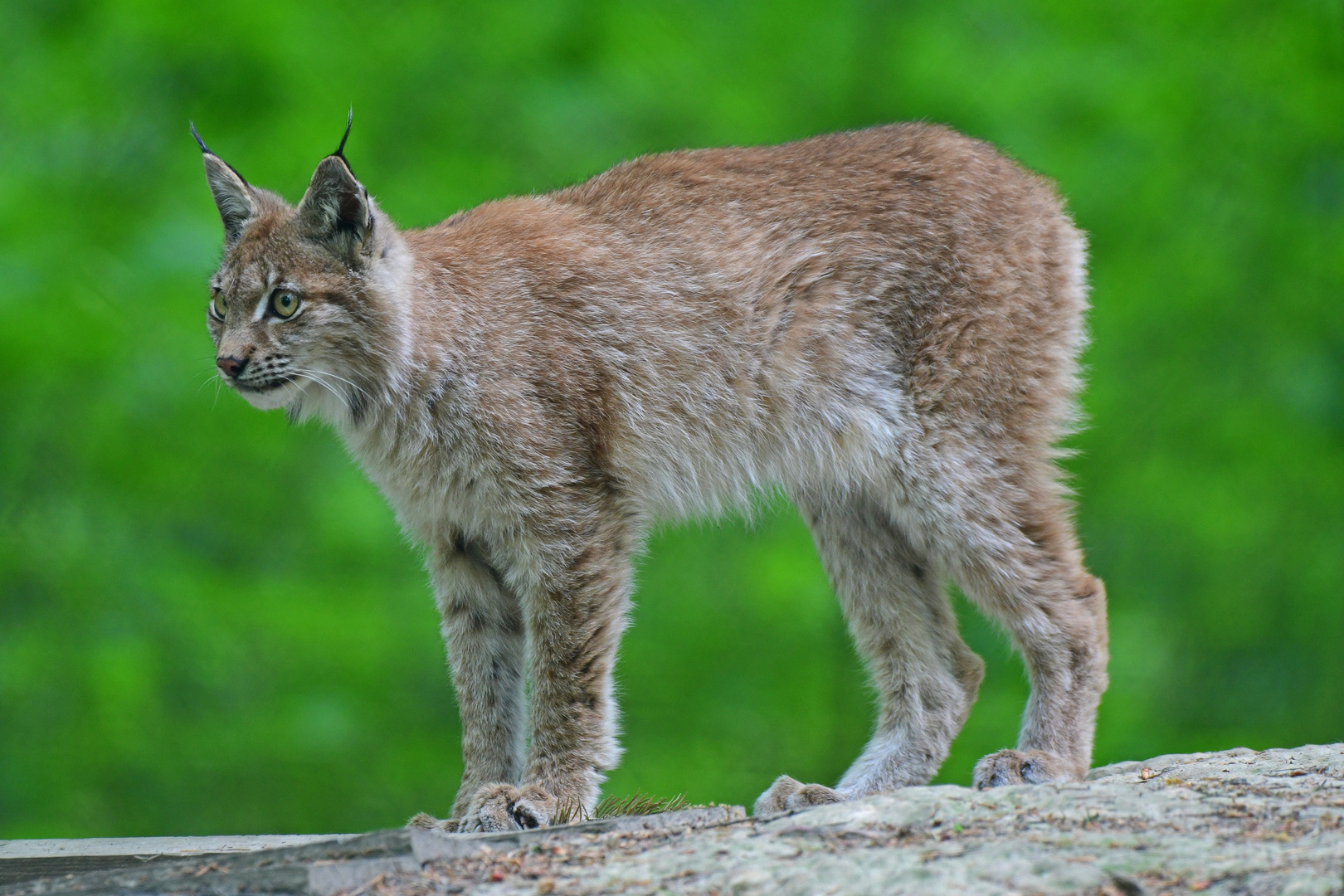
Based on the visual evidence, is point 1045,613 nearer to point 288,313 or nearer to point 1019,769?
point 1019,769

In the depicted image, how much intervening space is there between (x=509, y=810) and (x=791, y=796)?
85 cm

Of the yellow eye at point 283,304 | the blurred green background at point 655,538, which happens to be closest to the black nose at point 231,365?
the yellow eye at point 283,304

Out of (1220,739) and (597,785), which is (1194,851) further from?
(1220,739)

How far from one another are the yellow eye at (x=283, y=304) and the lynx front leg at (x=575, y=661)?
113 cm

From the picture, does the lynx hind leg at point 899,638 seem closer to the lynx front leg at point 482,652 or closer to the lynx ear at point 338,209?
the lynx front leg at point 482,652

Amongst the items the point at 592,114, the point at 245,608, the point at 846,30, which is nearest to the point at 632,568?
the point at 245,608

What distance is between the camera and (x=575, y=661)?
462 cm

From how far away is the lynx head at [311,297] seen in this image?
15.1ft

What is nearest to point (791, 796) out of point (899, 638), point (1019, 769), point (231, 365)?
point (1019, 769)

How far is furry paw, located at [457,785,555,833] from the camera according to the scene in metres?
4.25

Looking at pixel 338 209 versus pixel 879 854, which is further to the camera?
pixel 338 209

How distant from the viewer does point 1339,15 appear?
9.16 m

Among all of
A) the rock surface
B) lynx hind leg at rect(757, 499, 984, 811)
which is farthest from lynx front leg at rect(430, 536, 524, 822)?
the rock surface

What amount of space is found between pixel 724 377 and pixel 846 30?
457cm
